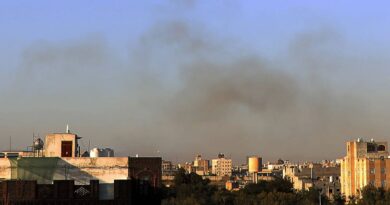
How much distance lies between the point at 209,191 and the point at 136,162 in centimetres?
6955

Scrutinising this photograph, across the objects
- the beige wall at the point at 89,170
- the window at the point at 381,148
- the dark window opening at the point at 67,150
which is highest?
the window at the point at 381,148

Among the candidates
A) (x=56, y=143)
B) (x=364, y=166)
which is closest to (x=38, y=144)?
(x=56, y=143)

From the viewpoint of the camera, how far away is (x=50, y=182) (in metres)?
74.8

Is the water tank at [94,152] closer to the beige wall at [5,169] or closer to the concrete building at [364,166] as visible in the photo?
the beige wall at [5,169]

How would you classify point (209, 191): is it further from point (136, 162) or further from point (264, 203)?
point (136, 162)

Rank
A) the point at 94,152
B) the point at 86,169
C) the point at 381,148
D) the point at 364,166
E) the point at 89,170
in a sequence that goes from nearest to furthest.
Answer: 1. the point at 89,170
2. the point at 86,169
3. the point at 94,152
4. the point at 364,166
5. the point at 381,148

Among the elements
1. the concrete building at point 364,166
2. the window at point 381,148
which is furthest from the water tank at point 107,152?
the window at point 381,148

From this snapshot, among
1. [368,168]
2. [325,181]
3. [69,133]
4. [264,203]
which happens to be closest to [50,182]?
[69,133]

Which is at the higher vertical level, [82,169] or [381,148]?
[381,148]

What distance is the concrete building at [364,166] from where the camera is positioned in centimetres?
14825

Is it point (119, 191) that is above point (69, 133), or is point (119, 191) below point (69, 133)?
below

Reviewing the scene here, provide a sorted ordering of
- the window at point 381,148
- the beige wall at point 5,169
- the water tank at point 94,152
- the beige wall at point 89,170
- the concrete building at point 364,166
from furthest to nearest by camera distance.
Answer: the window at point 381,148
the concrete building at point 364,166
the water tank at point 94,152
the beige wall at point 89,170
the beige wall at point 5,169

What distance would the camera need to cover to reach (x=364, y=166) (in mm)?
149000

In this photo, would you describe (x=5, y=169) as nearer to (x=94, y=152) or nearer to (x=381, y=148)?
(x=94, y=152)
